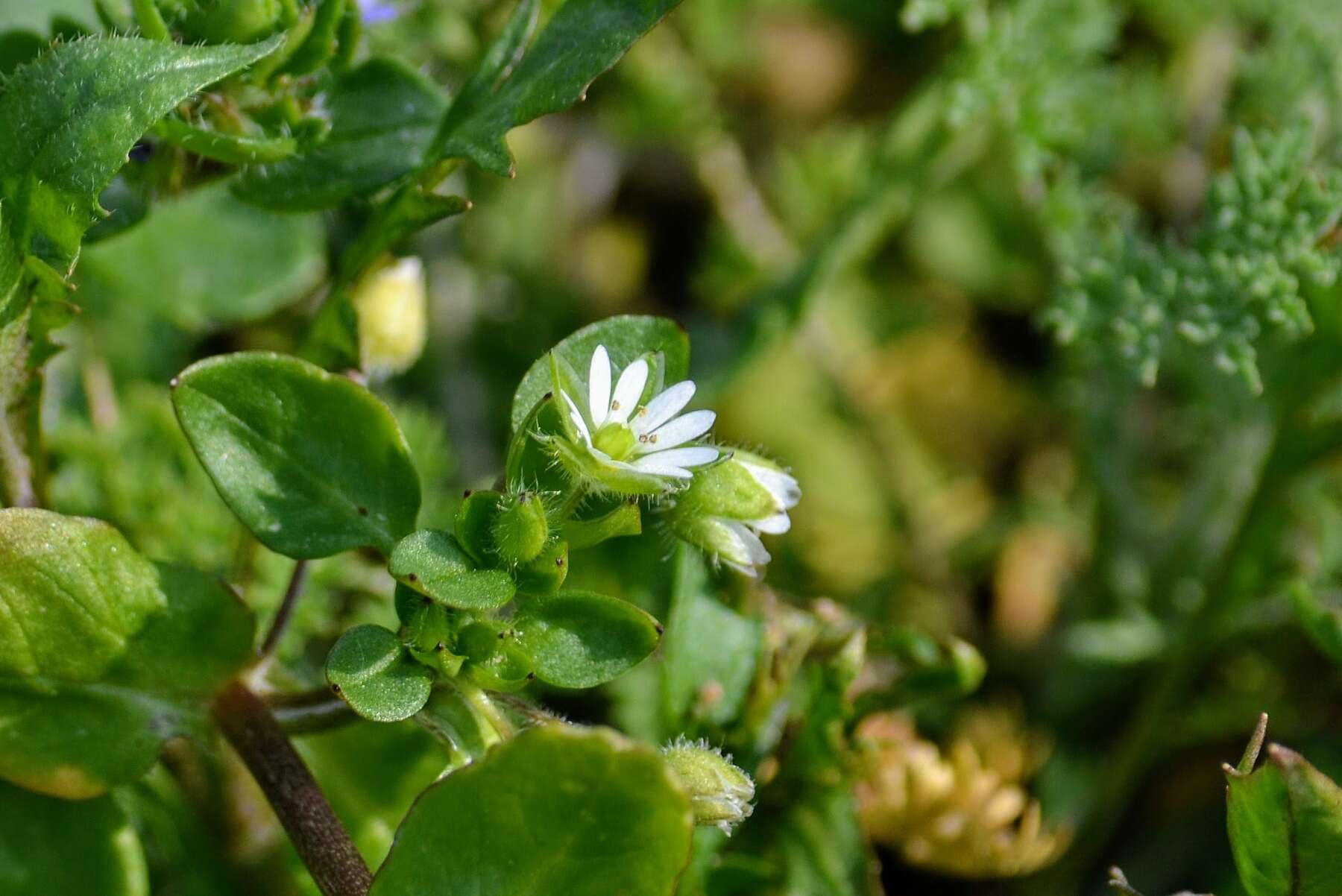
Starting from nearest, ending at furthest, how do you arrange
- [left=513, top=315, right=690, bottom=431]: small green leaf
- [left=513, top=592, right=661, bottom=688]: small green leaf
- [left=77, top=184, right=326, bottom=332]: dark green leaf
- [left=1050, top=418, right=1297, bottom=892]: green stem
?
[left=513, top=592, right=661, bottom=688]: small green leaf
[left=513, top=315, right=690, bottom=431]: small green leaf
[left=1050, top=418, right=1297, bottom=892]: green stem
[left=77, top=184, right=326, bottom=332]: dark green leaf

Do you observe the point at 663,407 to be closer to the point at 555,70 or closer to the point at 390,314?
the point at 555,70

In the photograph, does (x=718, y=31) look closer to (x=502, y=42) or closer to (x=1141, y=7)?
(x=1141, y=7)

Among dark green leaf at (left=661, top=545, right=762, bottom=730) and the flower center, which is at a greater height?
the flower center

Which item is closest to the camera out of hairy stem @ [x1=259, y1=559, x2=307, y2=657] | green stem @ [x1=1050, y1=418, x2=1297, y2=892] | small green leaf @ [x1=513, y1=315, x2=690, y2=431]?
small green leaf @ [x1=513, y1=315, x2=690, y2=431]

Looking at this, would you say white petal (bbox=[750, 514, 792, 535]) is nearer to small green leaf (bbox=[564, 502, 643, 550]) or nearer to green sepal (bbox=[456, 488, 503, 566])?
small green leaf (bbox=[564, 502, 643, 550])

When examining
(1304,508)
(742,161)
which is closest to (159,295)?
(742,161)

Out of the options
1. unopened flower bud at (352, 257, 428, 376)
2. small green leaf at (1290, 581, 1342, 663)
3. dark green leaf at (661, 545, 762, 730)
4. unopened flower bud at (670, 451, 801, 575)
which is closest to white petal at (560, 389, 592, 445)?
unopened flower bud at (670, 451, 801, 575)
